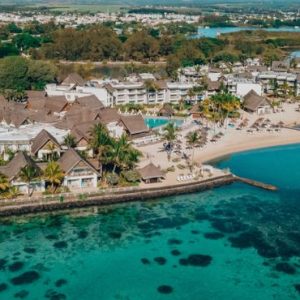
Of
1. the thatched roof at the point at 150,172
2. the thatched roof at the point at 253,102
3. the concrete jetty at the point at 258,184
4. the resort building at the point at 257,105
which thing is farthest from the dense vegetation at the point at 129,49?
the thatched roof at the point at 150,172

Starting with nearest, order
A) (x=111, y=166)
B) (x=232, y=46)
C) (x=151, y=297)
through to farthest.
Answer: (x=151, y=297)
(x=111, y=166)
(x=232, y=46)

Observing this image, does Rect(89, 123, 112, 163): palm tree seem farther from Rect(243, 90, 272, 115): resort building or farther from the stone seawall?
Rect(243, 90, 272, 115): resort building

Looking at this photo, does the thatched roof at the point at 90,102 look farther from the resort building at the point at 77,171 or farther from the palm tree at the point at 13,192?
the palm tree at the point at 13,192

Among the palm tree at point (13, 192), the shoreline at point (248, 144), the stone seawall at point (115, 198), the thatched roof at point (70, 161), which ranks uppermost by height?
the thatched roof at point (70, 161)

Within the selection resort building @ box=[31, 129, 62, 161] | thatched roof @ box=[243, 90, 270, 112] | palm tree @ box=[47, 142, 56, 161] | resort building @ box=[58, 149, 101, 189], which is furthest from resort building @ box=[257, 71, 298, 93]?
resort building @ box=[58, 149, 101, 189]

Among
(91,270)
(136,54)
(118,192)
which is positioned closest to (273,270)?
(91,270)

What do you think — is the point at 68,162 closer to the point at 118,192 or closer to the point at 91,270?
the point at 118,192

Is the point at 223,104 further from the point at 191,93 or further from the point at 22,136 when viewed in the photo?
the point at 22,136
